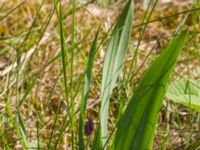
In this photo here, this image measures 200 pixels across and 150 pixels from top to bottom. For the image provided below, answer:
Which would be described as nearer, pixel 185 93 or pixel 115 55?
pixel 115 55

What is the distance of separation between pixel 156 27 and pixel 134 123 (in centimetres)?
133

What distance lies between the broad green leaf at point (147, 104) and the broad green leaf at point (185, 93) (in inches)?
8.7

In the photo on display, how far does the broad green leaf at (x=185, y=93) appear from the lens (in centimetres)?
121

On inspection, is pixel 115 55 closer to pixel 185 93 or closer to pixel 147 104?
pixel 147 104

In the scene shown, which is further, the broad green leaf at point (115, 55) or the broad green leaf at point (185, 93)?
the broad green leaf at point (185, 93)

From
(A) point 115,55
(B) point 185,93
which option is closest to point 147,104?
(A) point 115,55

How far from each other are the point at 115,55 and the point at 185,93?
0.99 ft

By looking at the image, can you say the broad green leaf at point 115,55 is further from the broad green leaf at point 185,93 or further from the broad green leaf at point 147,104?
the broad green leaf at point 185,93

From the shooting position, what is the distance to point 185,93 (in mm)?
1297

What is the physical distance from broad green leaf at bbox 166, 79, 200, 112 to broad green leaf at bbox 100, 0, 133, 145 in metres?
0.22

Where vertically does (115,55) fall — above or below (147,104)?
above

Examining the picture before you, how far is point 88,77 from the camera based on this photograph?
107 centimetres

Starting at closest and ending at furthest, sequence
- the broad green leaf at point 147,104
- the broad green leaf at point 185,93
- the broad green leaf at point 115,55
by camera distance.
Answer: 1. the broad green leaf at point 147,104
2. the broad green leaf at point 115,55
3. the broad green leaf at point 185,93

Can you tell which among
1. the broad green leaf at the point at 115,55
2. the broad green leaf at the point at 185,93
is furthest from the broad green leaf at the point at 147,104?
the broad green leaf at the point at 185,93
